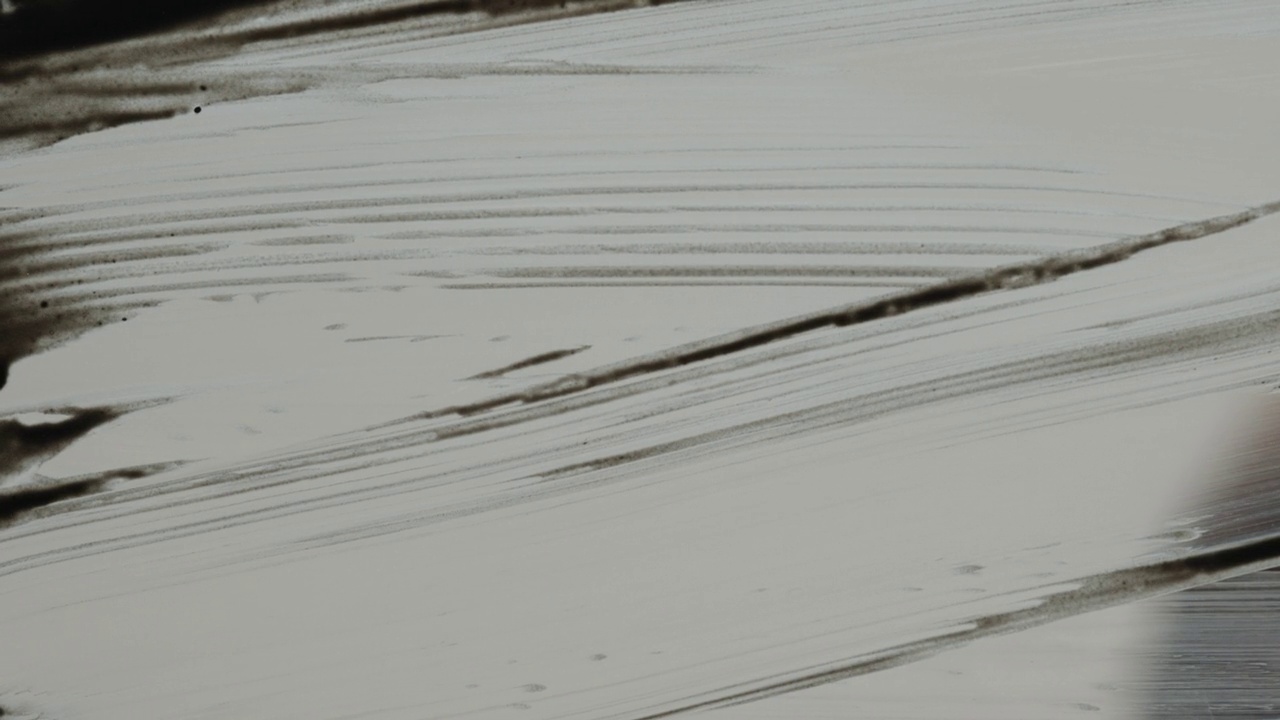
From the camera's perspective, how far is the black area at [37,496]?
472mm

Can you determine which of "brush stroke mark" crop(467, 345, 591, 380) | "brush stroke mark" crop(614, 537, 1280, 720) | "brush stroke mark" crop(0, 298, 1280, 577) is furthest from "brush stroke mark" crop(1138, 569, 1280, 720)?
"brush stroke mark" crop(467, 345, 591, 380)

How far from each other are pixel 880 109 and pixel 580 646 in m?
0.37

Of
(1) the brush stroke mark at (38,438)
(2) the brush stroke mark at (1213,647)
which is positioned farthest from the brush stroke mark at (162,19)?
(2) the brush stroke mark at (1213,647)

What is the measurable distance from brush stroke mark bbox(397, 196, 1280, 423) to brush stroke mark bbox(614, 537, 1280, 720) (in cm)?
19

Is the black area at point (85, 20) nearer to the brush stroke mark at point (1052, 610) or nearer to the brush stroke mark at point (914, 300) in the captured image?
the brush stroke mark at point (914, 300)

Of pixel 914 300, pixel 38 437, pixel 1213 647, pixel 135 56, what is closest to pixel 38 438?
pixel 38 437

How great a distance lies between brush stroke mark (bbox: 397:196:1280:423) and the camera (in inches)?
18.4

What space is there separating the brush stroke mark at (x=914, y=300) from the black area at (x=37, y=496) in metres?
0.20

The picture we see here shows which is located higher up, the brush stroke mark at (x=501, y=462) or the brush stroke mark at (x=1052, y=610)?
the brush stroke mark at (x=501, y=462)

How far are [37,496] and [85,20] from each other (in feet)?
0.92

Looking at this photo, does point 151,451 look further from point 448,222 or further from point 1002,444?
point 1002,444

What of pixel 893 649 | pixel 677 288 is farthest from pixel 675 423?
pixel 893 649

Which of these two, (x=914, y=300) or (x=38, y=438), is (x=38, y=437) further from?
(x=914, y=300)

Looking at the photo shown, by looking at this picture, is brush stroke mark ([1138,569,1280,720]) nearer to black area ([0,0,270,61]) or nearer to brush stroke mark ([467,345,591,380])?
brush stroke mark ([467,345,591,380])
